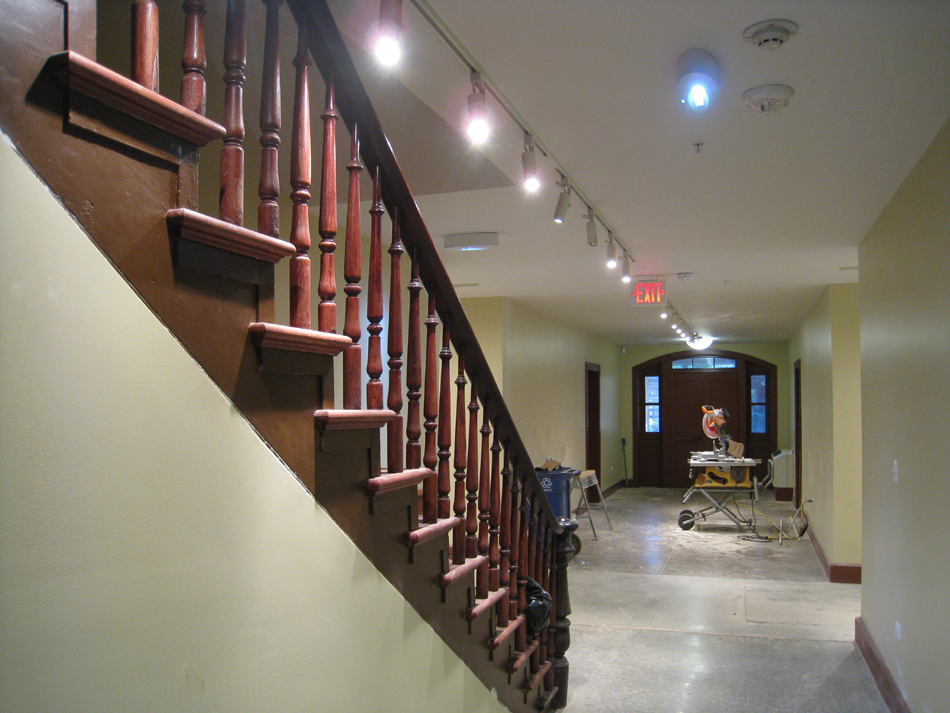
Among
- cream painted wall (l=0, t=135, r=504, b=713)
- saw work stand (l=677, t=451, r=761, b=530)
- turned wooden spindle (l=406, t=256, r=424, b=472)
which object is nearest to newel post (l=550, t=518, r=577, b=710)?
turned wooden spindle (l=406, t=256, r=424, b=472)

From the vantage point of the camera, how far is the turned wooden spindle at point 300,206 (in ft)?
4.82

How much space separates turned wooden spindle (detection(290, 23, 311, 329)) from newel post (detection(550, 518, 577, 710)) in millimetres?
2290

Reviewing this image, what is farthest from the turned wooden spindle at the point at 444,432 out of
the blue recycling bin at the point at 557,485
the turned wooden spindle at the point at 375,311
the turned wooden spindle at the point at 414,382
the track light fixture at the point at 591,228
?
the blue recycling bin at the point at 557,485

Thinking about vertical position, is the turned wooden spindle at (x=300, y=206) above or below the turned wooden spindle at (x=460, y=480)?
above

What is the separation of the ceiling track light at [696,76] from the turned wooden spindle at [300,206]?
1245 millimetres

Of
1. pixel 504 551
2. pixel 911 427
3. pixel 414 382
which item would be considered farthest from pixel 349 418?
pixel 911 427

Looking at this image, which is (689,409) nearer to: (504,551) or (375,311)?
(504,551)

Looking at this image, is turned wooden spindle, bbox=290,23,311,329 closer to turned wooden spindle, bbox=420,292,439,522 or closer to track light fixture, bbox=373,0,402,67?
track light fixture, bbox=373,0,402,67

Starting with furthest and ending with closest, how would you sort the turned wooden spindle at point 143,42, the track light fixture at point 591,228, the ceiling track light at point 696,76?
the track light fixture at point 591,228 < the ceiling track light at point 696,76 < the turned wooden spindle at point 143,42

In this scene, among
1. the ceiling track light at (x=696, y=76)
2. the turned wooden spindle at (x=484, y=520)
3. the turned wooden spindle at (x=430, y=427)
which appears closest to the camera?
the turned wooden spindle at (x=430, y=427)

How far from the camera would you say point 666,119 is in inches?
106

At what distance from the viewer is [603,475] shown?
1227 cm

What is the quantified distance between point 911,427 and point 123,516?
11.1 feet

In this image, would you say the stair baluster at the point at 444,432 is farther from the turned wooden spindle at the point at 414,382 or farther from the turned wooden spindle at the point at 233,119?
the turned wooden spindle at the point at 233,119
